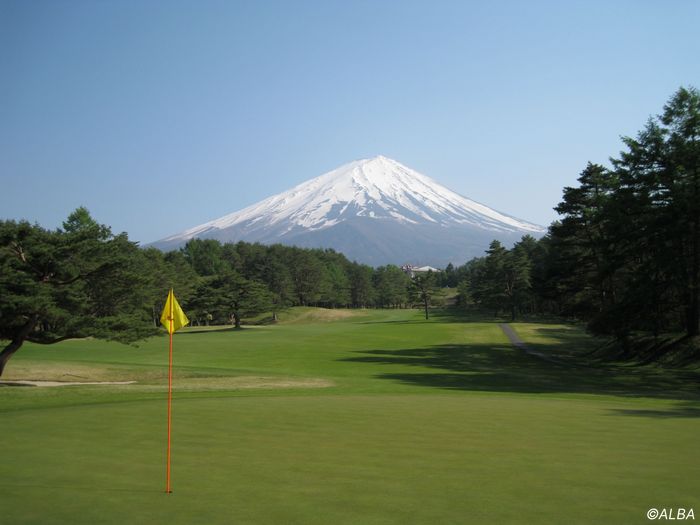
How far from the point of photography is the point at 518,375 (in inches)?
1265

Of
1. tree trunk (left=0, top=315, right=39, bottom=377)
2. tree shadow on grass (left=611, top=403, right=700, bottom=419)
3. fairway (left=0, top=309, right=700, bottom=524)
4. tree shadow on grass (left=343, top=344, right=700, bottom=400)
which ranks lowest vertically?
tree shadow on grass (left=343, top=344, right=700, bottom=400)

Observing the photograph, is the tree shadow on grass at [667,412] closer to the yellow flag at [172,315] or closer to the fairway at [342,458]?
the fairway at [342,458]

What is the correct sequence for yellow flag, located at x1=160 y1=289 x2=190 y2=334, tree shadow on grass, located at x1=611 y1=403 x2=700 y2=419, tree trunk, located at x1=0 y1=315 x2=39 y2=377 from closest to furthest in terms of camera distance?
yellow flag, located at x1=160 y1=289 x2=190 y2=334 < tree shadow on grass, located at x1=611 y1=403 x2=700 y2=419 < tree trunk, located at x1=0 y1=315 x2=39 y2=377

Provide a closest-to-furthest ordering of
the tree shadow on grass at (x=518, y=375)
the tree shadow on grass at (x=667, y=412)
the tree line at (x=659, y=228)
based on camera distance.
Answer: the tree shadow on grass at (x=667, y=412) < the tree shadow on grass at (x=518, y=375) < the tree line at (x=659, y=228)

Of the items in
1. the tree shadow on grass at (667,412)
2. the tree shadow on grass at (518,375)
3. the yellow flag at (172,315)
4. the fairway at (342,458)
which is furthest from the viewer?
the tree shadow on grass at (518,375)

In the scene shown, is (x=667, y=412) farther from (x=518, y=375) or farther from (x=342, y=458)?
(x=518, y=375)

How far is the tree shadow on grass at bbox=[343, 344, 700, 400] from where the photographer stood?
24.9 meters

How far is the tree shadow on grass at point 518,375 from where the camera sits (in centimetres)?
2492

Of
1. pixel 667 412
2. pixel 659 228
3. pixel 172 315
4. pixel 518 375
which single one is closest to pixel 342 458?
pixel 172 315

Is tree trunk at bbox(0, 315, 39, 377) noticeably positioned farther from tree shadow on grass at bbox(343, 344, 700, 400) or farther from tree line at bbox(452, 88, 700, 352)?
tree line at bbox(452, 88, 700, 352)

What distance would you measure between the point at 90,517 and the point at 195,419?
691 cm

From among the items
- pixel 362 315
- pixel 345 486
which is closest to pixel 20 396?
pixel 345 486

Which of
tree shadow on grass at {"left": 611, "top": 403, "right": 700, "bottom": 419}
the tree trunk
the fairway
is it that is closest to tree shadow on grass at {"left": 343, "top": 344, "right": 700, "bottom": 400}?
the fairway

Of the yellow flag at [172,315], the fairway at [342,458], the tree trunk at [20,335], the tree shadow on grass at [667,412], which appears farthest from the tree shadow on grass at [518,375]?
the yellow flag at [172,315]
